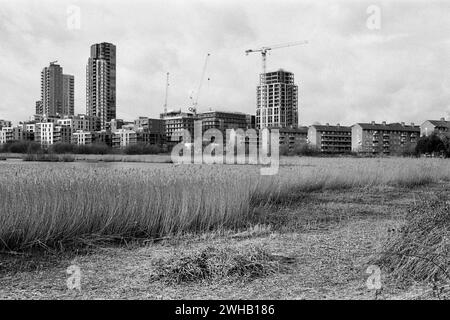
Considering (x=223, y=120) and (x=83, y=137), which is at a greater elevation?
(x=223, y=120)

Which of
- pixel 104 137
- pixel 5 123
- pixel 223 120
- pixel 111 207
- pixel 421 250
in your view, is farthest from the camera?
pixel 5 123

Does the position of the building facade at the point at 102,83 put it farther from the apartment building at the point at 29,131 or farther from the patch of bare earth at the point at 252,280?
the patch of bare earth at the point at 252,280

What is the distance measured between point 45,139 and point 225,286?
12427 cm

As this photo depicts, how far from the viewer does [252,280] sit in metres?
5.25

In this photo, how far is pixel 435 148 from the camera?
2179 inches

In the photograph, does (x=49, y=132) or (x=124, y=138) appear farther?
(x=49, y=132)

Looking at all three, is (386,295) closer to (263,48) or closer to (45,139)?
(263,48)

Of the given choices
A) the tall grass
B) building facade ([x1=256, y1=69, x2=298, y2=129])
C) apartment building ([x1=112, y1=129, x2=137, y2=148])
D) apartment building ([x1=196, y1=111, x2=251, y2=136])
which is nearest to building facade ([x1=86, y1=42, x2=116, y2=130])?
apartment building ([x1=112, y1=129, x2=137, y2=148])

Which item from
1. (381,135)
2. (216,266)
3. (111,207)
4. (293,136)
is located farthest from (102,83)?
(216,266)

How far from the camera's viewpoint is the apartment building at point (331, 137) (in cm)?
11638

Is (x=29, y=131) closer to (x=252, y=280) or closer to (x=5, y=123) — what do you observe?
(x=5, y=123)

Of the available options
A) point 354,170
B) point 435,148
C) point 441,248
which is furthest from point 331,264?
point 435,148

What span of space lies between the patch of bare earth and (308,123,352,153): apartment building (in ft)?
355

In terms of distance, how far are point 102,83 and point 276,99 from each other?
39625 mm
